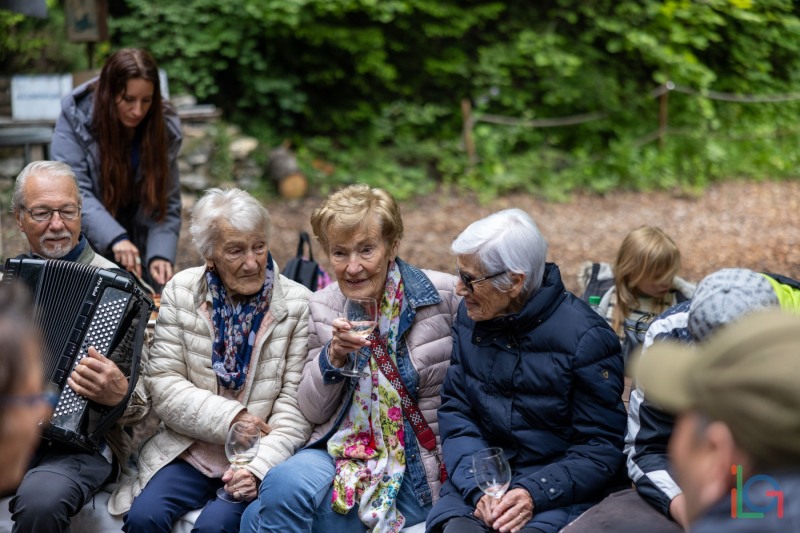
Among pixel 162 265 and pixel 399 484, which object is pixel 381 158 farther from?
pixel 399 484

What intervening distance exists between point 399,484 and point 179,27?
8711mm

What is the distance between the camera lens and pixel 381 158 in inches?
438

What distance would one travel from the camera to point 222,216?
3.59 m

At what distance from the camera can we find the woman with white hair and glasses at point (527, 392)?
312cm

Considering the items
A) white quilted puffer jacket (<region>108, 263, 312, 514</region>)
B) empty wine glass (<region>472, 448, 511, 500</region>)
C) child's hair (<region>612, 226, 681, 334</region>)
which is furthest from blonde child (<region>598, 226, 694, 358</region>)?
white quilted puffer jacket (<region>108, 263, 312, 514</region>)

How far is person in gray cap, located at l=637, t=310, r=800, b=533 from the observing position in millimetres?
1601

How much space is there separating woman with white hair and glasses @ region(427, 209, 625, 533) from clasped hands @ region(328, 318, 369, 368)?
1.37 ft

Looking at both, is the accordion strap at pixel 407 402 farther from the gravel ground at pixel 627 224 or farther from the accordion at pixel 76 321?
the gravel ground at pixel 627 224

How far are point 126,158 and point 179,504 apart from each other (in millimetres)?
1960

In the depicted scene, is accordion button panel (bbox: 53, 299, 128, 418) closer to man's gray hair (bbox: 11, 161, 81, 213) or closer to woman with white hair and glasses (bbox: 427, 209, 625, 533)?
man's gray hair (bbox: 11, 161, 81, 213)

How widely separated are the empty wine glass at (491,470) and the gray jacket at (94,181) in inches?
90.5

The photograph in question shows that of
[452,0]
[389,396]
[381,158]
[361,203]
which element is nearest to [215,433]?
[389,396]

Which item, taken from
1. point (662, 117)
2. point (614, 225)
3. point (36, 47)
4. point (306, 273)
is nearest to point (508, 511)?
point (306, 273)

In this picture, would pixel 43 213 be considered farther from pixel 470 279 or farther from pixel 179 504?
pixel 470 279
